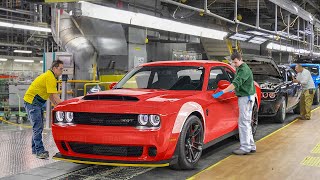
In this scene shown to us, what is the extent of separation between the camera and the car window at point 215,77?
225 inches

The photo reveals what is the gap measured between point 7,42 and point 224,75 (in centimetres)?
1827

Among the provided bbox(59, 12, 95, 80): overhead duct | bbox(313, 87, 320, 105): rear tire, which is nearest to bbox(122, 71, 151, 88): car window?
bbox(59, 12, 95, 80): overhead duct

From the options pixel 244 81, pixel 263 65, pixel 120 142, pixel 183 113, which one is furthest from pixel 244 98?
pixel 263 65

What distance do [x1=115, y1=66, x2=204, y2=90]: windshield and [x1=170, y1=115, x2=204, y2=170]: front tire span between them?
73 cm

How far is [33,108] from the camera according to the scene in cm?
555

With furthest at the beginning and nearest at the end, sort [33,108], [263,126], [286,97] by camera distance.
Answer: [286,97], [263,126], [33,108]

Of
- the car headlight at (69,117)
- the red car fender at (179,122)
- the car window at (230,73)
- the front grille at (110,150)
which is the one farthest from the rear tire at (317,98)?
the car headlight at (69,117)

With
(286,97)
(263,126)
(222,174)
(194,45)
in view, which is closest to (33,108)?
(222,174)

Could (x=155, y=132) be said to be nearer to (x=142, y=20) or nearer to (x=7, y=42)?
(x=142, y=20)

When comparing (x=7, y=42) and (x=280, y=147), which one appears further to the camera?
(x=7, y=42)

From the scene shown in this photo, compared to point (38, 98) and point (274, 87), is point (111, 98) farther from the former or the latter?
point (274, 87)

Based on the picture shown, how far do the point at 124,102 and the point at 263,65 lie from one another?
20.4 feet

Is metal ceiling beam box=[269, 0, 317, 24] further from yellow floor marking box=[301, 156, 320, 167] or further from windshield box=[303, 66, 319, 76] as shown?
yellow floor marking box=[301, 156, 320, 167]

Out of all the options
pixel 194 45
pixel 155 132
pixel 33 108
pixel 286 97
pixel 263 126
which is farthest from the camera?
pixel 194 45
